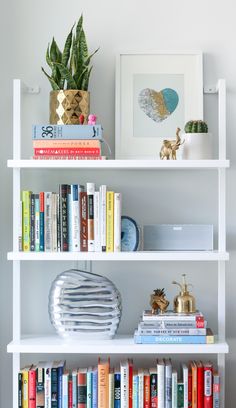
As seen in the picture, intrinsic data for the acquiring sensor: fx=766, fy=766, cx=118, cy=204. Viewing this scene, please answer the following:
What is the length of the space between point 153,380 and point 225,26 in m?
1.30

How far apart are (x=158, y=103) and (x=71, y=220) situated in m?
0.56

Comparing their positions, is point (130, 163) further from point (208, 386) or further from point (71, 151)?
point (208, 386)

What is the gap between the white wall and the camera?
2.82 meters

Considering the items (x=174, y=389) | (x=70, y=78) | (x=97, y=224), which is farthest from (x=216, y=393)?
(x=70, y=78)

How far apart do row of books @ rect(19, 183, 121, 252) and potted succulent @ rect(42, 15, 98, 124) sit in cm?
26

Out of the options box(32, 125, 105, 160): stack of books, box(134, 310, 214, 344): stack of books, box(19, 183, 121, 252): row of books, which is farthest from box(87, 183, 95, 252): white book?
box(134, 310, 214, 344): stack of books

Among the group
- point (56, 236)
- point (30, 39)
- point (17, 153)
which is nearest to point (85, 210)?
point (56, 236)

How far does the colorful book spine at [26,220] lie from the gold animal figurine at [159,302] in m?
0.47

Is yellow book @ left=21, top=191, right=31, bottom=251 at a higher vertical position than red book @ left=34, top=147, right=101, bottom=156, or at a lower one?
lower

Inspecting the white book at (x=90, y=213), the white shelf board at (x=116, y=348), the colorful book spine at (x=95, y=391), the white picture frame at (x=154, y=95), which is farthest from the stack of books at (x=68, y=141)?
the colorful book spine at (x=95, y=391)

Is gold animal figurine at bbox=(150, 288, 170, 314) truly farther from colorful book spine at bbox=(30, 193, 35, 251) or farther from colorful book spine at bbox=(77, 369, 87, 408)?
colorful book spine at bbox=(30, 193, 35, 251)

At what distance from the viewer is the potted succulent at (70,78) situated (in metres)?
2.67

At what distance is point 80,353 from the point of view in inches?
107

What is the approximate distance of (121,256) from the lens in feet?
8.46
